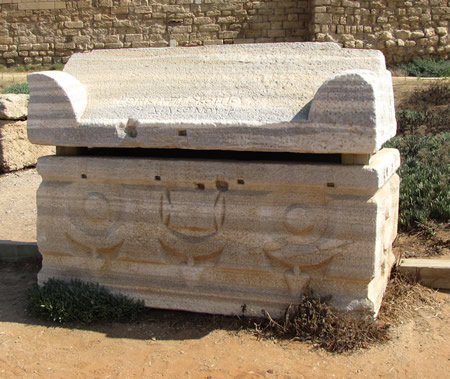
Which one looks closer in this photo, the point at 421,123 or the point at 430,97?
the point at 421,123

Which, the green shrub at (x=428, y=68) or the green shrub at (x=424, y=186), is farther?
the green shrub at (x=428, y=68)

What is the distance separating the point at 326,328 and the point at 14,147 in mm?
5880

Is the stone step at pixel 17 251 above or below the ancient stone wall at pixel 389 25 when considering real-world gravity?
below

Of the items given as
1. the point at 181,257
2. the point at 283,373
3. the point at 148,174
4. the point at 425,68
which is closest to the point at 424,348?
the point at 283,373

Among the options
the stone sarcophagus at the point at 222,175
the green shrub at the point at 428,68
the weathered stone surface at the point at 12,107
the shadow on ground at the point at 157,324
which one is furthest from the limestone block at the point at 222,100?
the green shrub at the point at 428,68

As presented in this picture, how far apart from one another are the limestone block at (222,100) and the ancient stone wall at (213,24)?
11.4m

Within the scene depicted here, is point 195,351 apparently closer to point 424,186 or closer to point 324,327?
point 324,327

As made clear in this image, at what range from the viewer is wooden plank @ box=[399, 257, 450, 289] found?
3.70m

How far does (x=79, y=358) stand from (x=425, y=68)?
12.3 metres

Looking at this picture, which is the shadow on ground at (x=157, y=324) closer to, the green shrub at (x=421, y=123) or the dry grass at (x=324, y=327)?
the dry grass at (x=324, y=327)

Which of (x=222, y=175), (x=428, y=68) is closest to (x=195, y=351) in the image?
(x=222, y=175)

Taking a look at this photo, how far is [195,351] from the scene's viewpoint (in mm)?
3029

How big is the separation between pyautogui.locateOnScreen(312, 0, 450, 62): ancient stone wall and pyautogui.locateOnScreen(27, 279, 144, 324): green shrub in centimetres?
1200

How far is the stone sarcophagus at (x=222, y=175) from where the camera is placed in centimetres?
294
